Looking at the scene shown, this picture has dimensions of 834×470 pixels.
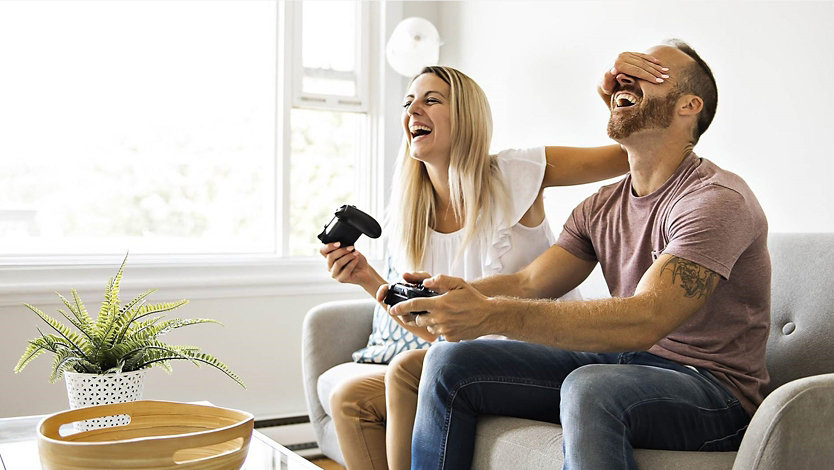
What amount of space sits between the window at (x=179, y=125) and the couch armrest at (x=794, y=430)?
7.92ft

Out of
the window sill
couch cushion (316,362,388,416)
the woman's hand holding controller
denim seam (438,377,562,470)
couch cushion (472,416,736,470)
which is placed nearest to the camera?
couch cushion (472,416,736,470)

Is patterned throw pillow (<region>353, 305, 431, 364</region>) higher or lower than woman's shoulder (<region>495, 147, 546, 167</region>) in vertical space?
lower

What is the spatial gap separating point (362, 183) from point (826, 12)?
2013mm

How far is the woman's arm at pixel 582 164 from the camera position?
223 centimetres

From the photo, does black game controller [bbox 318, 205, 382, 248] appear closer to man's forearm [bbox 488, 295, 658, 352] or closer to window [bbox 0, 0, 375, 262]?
man's forearm [bbox 488, 295, 658, 352]

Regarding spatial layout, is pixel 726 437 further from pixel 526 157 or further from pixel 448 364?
pixel 526 157

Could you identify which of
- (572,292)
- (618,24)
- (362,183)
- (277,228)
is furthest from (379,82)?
(572,292)

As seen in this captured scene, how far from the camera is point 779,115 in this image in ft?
7.79

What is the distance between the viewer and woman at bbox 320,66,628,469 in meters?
2.22

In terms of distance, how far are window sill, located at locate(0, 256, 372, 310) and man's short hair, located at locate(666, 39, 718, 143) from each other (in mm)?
1975

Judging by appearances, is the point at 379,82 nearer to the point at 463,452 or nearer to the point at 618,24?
the point at 618,24

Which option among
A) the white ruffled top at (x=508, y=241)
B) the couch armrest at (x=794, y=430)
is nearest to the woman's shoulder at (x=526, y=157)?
the white ruffled top at (x=508, y=241)

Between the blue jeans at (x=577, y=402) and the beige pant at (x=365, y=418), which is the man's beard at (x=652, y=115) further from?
the beige pant at (x=365, y=418)

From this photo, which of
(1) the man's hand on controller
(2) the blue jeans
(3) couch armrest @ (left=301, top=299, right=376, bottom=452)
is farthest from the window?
(1) the man's hand on controller
